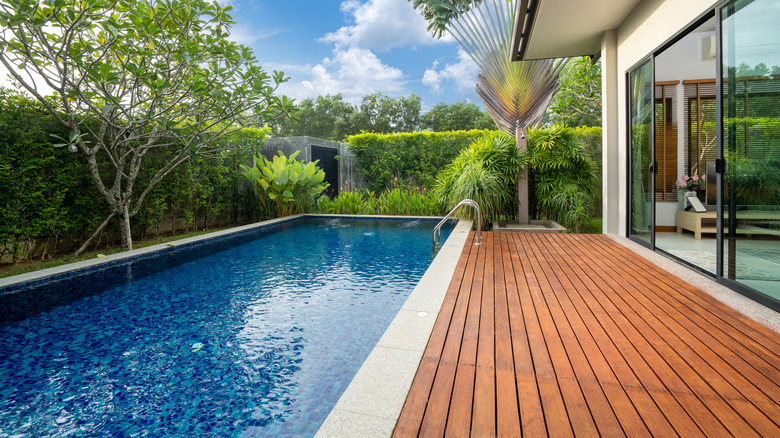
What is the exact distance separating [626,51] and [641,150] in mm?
1420

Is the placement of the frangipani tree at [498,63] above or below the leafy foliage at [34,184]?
above

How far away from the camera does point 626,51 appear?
5.43m

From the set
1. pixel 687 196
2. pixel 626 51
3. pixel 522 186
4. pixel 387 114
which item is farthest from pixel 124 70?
pixel 387 114

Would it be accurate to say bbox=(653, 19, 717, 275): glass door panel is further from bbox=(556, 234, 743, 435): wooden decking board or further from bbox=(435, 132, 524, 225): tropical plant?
bbox=(556, 234, 743, 435): wooden decking board

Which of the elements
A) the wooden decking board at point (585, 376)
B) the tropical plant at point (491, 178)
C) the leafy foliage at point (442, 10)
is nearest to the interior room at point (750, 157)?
the wooden decking board at point (585, 376)

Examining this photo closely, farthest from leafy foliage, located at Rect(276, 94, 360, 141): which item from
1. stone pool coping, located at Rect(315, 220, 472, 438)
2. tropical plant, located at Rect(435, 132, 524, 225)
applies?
stone pool coping, located at Rect(315, 220, 472, 438)

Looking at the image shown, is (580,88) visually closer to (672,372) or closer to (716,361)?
(716,361)

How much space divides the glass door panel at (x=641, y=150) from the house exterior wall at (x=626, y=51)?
137 millimetres

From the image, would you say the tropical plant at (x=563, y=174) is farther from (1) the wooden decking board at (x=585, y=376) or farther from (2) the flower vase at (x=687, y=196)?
(1) the wooden decking board at (x=585, y=376)

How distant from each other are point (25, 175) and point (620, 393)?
5861 mm

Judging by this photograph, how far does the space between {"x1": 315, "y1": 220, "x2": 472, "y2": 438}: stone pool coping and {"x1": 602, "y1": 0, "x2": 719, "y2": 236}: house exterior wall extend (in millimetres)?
3483

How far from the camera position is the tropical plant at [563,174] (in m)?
7.12

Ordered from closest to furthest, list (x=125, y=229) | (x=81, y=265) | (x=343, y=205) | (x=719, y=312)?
(x=719, y=312), (x=81, y=265), (x=125, y=229), (x=343, y=205)

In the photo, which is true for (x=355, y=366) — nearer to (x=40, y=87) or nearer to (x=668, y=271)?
(x=668, y=271)
